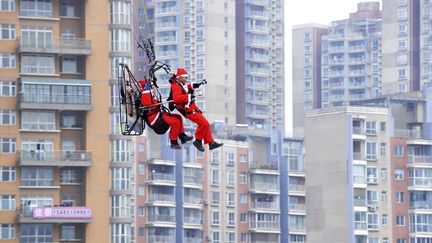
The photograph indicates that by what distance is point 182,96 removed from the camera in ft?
150

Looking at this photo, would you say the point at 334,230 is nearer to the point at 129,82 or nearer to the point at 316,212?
the point at 316,212

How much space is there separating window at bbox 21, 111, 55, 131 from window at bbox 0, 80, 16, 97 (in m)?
2.24

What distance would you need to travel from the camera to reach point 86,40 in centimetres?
15850

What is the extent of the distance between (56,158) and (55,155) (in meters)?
0.30

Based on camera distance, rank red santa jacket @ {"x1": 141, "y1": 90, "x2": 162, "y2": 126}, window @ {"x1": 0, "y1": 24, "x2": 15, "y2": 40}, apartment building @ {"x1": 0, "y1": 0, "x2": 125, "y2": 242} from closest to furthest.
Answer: red santa jacket @ {"x1": 141, "y1": 90, "x2": 162, "y2": 126}
apartment building @ {"x1": 0, "y1": 0, "x2": 125, "y2": 242}
window @ {"x1": 0, "y1": 24, "x2": 15, "y2": 40}

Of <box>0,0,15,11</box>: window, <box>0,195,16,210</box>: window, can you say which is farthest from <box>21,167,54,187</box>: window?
<box>0,0,15,11</box>: window

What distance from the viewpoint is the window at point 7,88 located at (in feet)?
515

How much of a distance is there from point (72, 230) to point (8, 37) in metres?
17.7

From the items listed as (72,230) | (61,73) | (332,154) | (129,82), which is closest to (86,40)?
(61,73)

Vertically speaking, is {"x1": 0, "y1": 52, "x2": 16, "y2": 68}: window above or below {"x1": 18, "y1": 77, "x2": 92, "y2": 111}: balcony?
above

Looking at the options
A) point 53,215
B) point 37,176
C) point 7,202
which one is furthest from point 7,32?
point 53,215

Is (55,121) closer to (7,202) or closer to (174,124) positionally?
(7,202)

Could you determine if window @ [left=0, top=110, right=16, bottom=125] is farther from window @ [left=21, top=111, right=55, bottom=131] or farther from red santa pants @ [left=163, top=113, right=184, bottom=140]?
red santa pants @ [left=163, top=113, right=184, bottom=140]

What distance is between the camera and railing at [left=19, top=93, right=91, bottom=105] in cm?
15625
